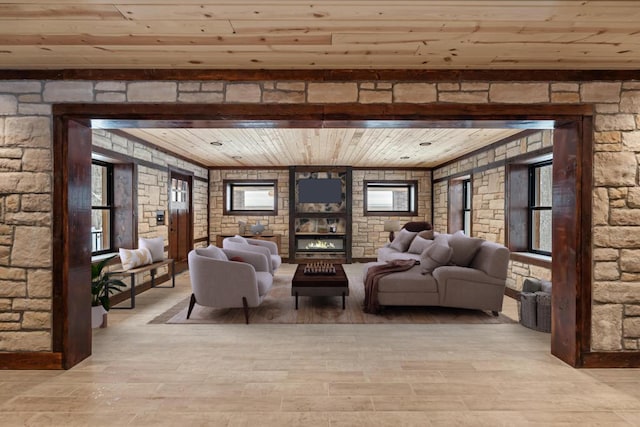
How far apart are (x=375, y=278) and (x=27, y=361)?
343cm

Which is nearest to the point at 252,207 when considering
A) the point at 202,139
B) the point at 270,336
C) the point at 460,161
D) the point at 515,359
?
the point at 202,139

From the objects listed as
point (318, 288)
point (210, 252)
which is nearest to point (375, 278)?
point (318, 288)

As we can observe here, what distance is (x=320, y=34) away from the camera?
2.09 metres

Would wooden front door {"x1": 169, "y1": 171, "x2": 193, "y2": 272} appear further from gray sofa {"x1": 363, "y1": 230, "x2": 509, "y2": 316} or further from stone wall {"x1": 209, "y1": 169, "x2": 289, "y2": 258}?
→ gray sofa {"x1": 363, "y1": 230, "x2": 509, "y2": 316}

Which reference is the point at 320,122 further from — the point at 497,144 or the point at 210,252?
the point at 497,144

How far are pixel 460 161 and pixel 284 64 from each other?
543 cm

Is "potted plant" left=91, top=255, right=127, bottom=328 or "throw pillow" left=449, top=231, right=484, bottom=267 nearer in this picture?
"potted plant" left=91, top=255, right=127, bottom=328

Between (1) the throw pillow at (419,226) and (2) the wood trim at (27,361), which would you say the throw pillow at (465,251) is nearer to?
(1) the throw pillow at (419,226)

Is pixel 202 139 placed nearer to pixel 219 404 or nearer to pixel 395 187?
pixel 219 404

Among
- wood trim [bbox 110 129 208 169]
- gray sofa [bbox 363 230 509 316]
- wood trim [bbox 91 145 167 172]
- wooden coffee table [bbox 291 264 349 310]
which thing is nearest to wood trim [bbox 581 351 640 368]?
gray sofa [bbox 363 230 509 316]

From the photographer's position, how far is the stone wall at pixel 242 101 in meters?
2.69

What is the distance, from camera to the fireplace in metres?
8.62

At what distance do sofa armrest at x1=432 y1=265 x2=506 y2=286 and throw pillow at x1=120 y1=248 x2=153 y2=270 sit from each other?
4155 mm

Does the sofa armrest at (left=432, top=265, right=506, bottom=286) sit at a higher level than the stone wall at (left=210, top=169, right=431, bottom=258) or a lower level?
lower
